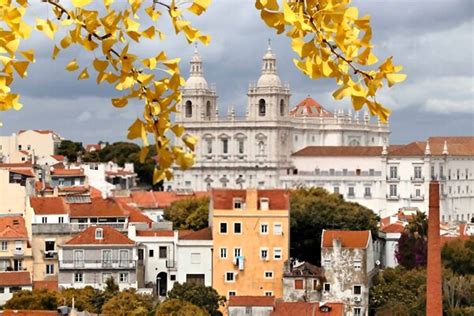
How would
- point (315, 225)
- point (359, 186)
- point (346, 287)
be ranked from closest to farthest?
point (346, 287), point (315, 225), point (359, 186)

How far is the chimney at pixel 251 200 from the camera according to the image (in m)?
50.5

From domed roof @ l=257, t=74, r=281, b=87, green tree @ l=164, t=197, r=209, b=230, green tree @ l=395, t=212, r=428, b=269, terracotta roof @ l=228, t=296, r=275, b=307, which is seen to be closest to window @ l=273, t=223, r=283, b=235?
terracotta roof @ l=228, t=296, r=275, b=307

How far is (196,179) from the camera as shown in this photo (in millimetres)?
117062

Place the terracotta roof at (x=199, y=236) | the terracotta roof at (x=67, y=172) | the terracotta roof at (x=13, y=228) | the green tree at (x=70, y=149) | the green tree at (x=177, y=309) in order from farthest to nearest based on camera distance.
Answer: the green tree at (x=70, y=149) < the terracotta roof at (x=67, y=172) < the terracotta roof at (x=199, y=236) < the terracotta roof at (x=13, y=228) < the green tree at (x=177, y=309)

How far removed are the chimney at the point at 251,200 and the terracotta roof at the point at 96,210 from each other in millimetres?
6822

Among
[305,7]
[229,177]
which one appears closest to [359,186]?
[229,177]

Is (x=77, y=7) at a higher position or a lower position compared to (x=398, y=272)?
higher

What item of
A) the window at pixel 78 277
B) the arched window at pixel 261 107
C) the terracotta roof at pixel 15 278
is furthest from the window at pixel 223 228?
the arched window at pixel 261 107

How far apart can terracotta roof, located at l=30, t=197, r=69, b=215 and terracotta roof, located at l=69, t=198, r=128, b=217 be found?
1.74 ft

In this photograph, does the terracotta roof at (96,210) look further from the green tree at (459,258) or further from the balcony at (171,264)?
the green tree at (459,258)

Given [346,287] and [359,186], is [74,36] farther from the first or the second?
[359,186]

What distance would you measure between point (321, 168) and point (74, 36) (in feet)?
351

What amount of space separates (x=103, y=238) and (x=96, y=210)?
588 cm

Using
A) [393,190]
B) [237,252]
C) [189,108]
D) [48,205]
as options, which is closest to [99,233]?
[48,205]
